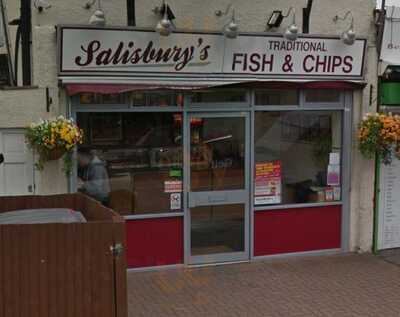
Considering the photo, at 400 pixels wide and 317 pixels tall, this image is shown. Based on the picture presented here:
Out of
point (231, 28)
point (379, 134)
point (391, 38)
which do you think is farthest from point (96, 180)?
point (391, 38)

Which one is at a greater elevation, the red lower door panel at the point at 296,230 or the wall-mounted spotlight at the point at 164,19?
the wall-mounted spotlight at the point at 164,19

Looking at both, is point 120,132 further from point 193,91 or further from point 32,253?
point 32,253

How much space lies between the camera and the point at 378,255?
26.3 ft

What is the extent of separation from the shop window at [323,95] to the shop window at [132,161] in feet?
6.15

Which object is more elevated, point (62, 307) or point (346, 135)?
point (346, 135)

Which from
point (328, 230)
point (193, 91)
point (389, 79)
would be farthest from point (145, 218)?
point (389, 79)

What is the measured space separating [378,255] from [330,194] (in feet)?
3.60

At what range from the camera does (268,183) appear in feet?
25.4

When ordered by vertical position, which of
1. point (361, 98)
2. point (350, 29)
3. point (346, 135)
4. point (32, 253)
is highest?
point (350, 29)

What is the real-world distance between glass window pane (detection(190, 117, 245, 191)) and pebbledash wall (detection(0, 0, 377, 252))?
124cm

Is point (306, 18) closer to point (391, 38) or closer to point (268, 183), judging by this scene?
point (391, 38)

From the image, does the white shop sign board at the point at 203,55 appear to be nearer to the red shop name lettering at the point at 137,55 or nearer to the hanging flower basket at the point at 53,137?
the red shop name lettering at the point at 137,55

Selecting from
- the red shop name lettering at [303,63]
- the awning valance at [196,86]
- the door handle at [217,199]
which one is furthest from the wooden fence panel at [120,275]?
the red shop name lettering at [303,63]

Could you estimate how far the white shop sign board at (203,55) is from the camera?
657 centimetres
